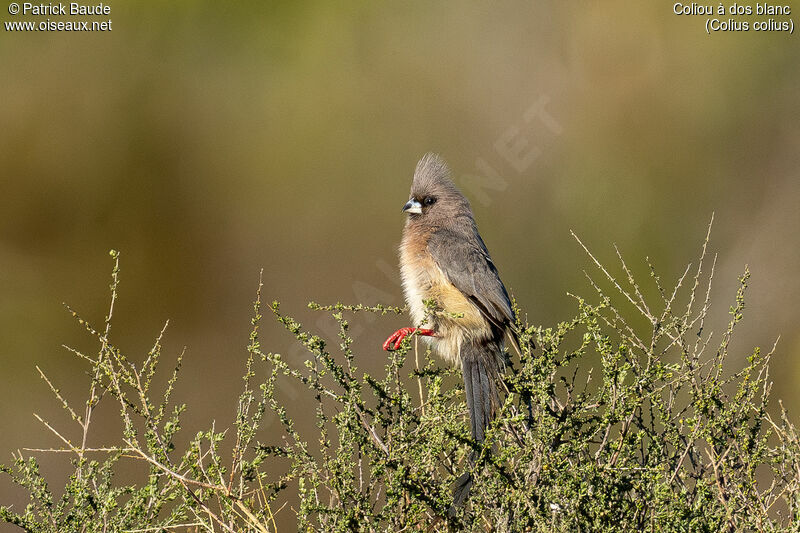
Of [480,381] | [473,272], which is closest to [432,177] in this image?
[473,272]

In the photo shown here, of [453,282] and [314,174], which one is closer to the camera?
[453,282]

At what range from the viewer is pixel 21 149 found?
8359 mm

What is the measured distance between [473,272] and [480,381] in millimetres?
829

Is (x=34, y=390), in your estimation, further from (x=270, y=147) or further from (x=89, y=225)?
(x=270, y=147)

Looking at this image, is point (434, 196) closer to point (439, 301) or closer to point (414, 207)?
point (414, 207)

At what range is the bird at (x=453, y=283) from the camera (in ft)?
13.9

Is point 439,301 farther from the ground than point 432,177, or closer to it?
closer to it

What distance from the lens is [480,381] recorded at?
401 centimetres

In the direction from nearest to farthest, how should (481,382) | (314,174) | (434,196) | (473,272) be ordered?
(481,382) < (473,272) < (434,196) < (314,174)

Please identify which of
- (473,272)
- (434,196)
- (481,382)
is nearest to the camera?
(481,382)

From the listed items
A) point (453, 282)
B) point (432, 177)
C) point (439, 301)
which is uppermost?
point (432, 177)

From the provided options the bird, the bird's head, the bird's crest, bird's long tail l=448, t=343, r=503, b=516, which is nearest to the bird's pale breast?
the bird

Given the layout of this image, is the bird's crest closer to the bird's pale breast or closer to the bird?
the bird

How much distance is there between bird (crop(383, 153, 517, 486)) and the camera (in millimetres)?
4246
